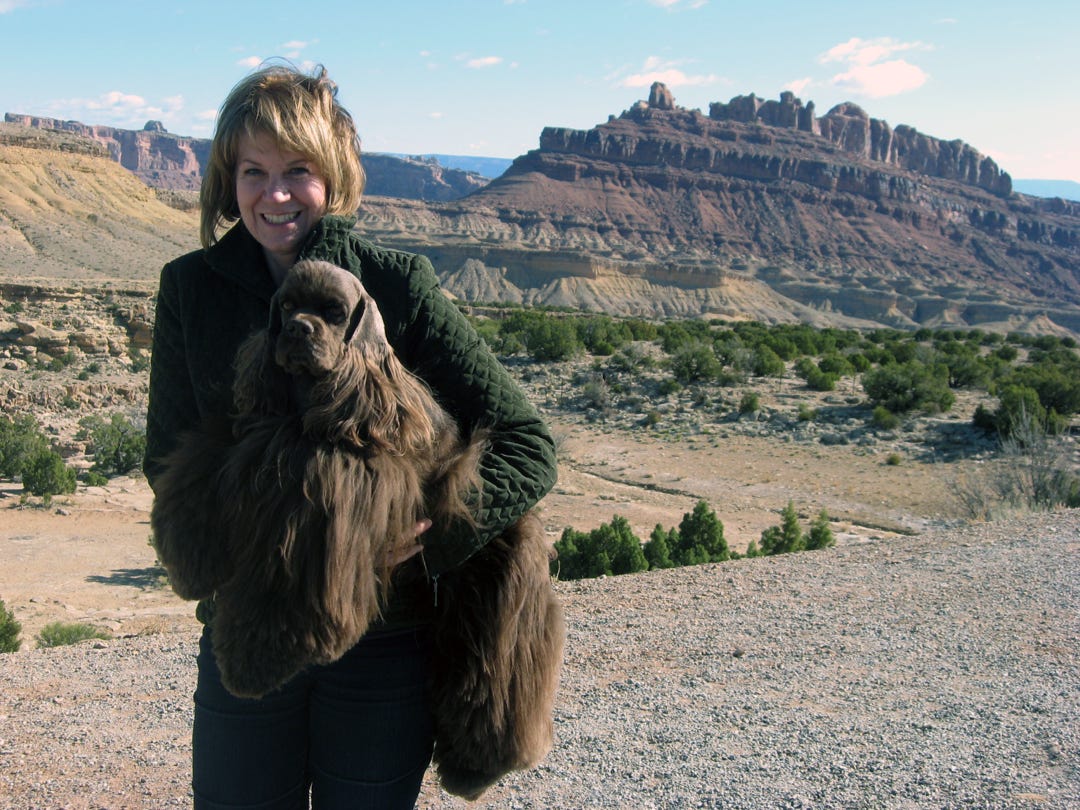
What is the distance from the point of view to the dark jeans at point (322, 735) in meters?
1.96

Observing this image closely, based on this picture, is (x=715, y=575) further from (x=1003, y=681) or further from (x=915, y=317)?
(x=915, y=317)

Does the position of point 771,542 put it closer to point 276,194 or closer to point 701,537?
point 701,537

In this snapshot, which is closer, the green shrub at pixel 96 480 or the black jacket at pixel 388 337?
the black jacket at pixel 388 337

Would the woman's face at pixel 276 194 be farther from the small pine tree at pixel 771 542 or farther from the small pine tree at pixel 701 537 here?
the small pine tree at pixel 771 542

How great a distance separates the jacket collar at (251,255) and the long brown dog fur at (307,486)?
0.24 metres

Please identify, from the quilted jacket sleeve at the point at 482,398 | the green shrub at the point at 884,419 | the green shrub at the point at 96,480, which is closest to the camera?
the quilted jacket sleeve at the point at 482,398

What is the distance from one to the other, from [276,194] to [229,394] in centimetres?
44

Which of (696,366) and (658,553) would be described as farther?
(696,366)

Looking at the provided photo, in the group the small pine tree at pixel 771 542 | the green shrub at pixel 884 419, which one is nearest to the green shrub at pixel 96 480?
the small pine tree at pixel 771 542

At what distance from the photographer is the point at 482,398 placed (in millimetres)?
2037

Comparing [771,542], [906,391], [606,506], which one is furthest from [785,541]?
[906,391]

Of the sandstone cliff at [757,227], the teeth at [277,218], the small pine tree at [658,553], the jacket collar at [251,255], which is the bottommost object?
the small pine tree at [658,553]

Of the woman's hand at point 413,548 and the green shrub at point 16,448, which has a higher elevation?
the woman's hand at point 413,548

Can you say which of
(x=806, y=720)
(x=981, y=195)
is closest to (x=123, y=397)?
(x=806, y=720)
